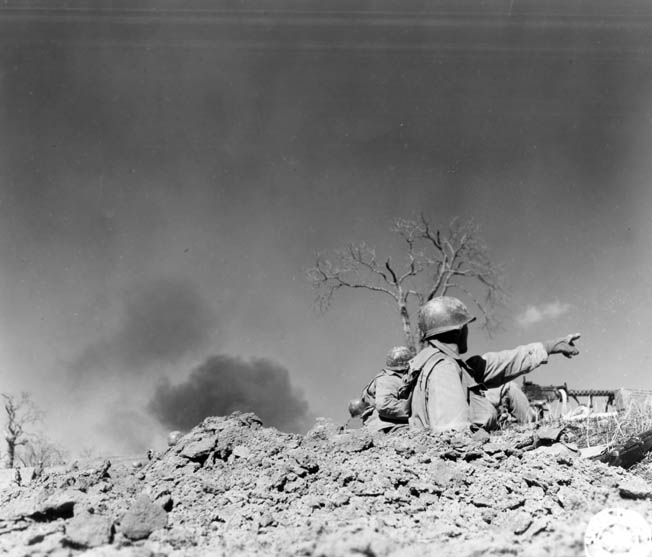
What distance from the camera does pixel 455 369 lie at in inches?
195

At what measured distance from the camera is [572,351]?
5.46 meters

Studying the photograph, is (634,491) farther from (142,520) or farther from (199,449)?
(199,449)

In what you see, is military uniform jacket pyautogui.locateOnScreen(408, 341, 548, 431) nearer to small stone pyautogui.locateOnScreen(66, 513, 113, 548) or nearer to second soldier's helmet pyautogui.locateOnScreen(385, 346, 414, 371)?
small stone pyautogui.locateOnScreen(66, 513, 113, 548)

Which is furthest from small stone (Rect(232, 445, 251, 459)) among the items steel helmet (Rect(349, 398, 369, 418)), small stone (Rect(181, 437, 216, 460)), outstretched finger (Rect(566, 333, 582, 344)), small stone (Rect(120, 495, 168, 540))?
steel helmet (Rect(349, 398, 369, 418))

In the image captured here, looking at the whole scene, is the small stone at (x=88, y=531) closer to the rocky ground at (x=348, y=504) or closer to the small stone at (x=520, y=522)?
the rocky ground at (x=348, y=504)

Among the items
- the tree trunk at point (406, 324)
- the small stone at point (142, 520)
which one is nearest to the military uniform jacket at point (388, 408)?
the small stone at point (142, 520)

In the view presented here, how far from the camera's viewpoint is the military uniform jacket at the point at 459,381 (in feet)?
15.3

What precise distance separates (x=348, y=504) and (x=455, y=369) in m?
2.35

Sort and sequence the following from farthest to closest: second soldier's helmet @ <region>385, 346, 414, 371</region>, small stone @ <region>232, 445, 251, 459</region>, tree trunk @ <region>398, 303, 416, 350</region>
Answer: tree trunk @ <region>398, 303, 416, 350</region> < second soldier's helmet @ <region>385, 346, 414, 371</region> < small stone @ <region>232, 445, 251, 459</region>

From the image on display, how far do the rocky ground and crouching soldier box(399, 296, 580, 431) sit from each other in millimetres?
854

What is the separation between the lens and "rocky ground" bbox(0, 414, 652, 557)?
2.50m

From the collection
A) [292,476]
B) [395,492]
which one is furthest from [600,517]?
[292,476]

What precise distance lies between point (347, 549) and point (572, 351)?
411 centimetres

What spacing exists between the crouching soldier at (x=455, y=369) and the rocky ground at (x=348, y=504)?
0.85 metres
